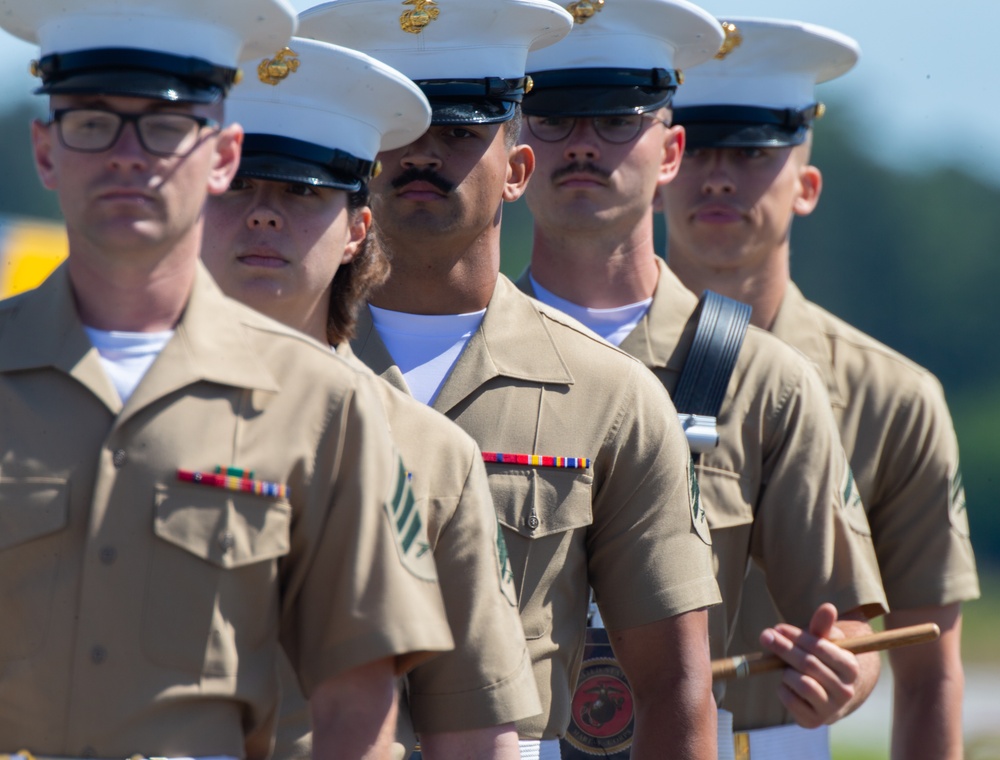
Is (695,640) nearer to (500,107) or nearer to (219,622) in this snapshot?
(500,107)

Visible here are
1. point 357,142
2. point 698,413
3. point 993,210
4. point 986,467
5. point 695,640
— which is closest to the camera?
point 357,142

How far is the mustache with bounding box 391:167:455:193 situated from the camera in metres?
4.91

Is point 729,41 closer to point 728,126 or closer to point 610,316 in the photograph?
point 728,126

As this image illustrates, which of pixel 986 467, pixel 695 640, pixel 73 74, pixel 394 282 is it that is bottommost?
pixel 986 467

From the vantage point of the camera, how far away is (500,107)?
5.00 metres

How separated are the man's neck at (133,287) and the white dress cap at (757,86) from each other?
129 inches

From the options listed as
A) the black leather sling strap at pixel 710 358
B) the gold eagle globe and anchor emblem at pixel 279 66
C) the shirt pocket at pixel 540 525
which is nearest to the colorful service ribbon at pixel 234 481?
the gold eagle globe and anchor emblem at pixel 279 66

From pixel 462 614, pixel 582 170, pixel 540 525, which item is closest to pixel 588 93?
pixel 582 170

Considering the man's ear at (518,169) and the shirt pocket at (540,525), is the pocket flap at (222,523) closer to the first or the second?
the shirt pocket at (540,525)

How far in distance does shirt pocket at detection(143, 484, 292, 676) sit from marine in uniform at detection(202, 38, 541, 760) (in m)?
0.48

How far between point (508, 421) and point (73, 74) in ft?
5.38

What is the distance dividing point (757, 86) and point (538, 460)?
7.60ft

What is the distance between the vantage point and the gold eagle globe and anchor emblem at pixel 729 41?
6.58m

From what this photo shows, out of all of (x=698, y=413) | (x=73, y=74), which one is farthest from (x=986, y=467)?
(x=73, y=74)
